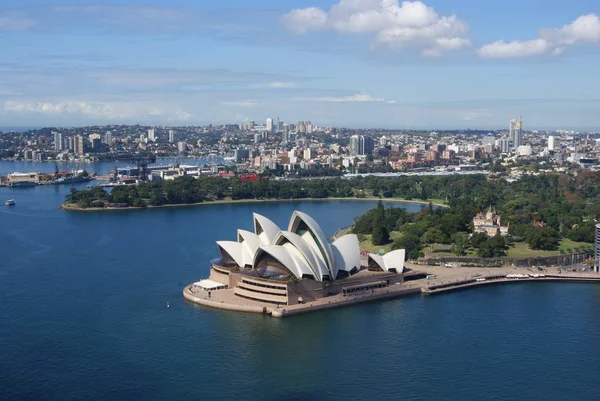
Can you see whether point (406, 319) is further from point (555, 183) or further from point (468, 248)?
point (555, 183)

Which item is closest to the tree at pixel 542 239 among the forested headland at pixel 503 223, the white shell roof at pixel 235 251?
the forested headland at pixel 503 223

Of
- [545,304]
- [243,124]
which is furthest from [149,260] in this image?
[243,124]

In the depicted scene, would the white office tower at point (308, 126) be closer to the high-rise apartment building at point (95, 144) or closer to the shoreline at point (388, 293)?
the high-rise apartment building at point (95, 144)

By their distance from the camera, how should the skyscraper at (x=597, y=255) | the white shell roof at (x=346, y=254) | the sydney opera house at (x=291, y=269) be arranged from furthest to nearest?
1. the skyscraper at (x=597, y=255)
2. the white shell roof at (x=346, y=254)
3. the sydney opera house at (x=291, y=269)

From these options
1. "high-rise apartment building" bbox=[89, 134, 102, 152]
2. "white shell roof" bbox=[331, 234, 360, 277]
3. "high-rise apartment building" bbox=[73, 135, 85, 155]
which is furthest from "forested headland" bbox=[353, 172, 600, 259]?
"high-rise apartment building" bbox=[89, 134, 102, 152]

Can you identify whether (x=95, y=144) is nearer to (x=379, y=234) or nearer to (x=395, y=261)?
(x=379, y=234)

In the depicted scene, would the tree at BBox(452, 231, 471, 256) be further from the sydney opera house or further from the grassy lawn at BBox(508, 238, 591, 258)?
the sydney opera house

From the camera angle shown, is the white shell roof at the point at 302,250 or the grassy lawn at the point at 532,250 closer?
the white shell roof at the point at 302,250

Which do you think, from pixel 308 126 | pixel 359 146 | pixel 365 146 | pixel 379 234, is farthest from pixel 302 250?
pixel 308 126
